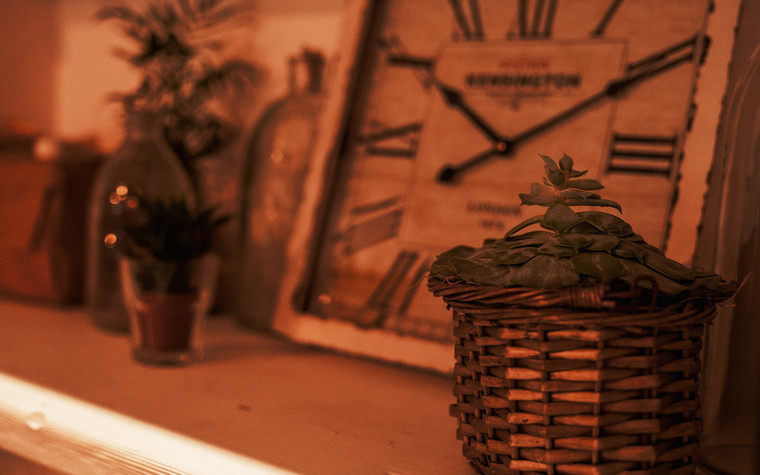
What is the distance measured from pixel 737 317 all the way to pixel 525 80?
355 mm

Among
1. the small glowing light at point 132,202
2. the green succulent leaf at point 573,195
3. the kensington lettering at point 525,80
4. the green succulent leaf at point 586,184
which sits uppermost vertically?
the kensington lettering at point 525,80

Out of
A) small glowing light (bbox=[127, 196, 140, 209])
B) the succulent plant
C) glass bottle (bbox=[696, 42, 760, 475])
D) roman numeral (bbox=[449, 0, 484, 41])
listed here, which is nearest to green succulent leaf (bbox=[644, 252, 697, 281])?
the succulent plant

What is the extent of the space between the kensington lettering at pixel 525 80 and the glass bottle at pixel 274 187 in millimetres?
272

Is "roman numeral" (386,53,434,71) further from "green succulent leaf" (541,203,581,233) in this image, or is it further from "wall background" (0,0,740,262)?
"green succulent leaf" (541,203,581,233)

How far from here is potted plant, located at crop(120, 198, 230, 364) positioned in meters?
0.75

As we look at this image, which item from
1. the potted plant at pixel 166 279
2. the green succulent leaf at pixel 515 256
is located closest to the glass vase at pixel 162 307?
the potted plant at pixel 166 279

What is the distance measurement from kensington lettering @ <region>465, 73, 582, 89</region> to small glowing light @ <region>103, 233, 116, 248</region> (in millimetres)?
532

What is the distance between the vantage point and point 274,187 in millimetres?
960

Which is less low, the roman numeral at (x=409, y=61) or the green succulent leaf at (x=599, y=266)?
the roman numeral at (x=409, y=61)

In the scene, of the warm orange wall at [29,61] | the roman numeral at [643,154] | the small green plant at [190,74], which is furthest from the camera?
the warm orange wall at [29,61]

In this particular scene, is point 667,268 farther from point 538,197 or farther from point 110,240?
point 110,240

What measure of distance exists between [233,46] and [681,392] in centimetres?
99

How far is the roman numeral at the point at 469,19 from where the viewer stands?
2.55 feet

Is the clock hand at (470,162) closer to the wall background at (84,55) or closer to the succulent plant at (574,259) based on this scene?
the succulent plant at (574,259)
